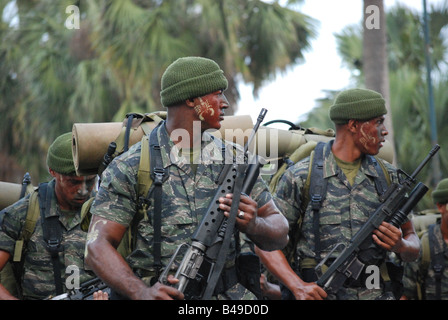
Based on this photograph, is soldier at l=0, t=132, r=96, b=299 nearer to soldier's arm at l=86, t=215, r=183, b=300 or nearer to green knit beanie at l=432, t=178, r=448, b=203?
soldier's arm at l=86, t=215, r=183, b=300

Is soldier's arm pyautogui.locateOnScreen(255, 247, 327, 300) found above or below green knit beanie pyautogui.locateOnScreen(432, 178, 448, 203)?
below

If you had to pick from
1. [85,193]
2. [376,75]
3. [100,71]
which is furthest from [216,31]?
[85,193]

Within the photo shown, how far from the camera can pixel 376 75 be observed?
367 inches

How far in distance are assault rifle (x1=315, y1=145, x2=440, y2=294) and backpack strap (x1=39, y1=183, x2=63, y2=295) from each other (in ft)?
5.80

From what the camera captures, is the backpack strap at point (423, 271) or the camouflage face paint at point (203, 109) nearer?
the camouflage face paint at point (203, 109)

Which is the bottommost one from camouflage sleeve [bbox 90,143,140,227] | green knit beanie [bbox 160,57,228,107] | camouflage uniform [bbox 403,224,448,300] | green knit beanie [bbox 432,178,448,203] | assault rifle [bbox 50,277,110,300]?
camouflage uniform [bbox 403,224,448,300]

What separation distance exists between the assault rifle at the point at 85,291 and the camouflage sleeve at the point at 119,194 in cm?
115

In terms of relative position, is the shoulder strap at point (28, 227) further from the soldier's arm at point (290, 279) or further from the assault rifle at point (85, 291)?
the soldier's arm at point (290, 279)

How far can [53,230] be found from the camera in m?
5.53

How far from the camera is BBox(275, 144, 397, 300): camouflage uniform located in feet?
17.0

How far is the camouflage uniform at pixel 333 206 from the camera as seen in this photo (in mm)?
5176

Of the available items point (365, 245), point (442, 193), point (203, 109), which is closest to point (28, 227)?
point (203, 109)

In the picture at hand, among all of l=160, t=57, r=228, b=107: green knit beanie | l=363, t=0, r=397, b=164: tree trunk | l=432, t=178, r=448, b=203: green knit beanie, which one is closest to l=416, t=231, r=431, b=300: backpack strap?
l=432, t=178, r=448, b=203: green knit beanie

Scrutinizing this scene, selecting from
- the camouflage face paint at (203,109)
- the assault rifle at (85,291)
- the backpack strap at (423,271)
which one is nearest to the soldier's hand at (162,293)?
the camouflage face paint at (203,109)
